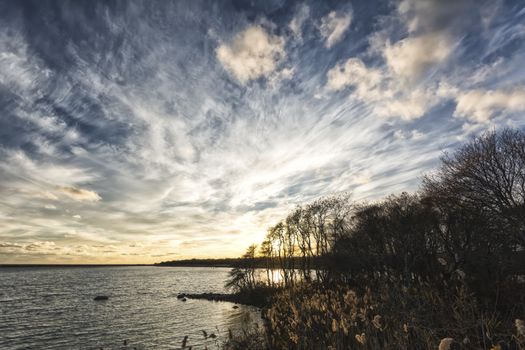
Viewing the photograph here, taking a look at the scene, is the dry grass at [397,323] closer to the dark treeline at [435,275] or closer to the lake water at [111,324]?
the dark treeline at [435,275]

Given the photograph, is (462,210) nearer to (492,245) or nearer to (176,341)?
(492,245)

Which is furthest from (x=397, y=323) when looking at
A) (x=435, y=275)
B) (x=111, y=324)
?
(x=111, y=324)

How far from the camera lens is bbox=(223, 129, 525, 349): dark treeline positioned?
25.1 ft

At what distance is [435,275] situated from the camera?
56.2ft

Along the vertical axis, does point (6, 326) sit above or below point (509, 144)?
below

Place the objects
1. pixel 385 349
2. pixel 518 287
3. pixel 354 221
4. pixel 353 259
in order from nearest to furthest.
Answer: pixel 385 349 → pixel 518 287 → pixel 353 259 → pixel 354 221

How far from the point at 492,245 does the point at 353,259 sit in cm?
2107

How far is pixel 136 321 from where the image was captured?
1382 inches

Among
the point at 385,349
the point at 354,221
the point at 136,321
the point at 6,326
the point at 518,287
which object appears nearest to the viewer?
the point at 385,349

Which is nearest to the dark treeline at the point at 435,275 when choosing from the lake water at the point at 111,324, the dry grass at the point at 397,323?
the dry grass at the point at 397,323

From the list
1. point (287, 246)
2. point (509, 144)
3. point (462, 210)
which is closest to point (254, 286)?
point (287, 246)

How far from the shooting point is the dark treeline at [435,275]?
765 cm

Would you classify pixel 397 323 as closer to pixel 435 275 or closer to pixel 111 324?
pixel 435 275

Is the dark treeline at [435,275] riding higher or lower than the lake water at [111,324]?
higher
